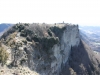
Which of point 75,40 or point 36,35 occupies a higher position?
point 36,35

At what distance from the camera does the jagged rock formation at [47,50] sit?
39072mm

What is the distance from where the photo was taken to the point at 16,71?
30219mm

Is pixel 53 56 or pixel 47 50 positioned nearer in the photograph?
pixel 47 50

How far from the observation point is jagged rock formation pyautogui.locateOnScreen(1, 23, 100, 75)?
39072 millimetres

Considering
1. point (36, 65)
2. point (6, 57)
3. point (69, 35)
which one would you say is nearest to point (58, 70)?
point (36, 65)

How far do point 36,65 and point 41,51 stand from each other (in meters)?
7.18

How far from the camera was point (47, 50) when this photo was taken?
1988 inches

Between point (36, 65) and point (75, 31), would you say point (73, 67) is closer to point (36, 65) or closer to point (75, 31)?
point (75, 31)

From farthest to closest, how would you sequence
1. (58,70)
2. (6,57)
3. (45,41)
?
(58,70), (45,41), (6,57)

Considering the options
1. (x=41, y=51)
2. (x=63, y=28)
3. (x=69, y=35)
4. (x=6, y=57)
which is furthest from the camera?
(x=69, y=35)

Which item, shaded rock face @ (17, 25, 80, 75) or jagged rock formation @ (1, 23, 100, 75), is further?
shaded rock face @ (17, 25, 80, 75)

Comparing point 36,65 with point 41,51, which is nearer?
point 36,65

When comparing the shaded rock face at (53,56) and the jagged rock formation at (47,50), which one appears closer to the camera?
the jagged rock formation at (47,50)

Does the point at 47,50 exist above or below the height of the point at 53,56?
above
